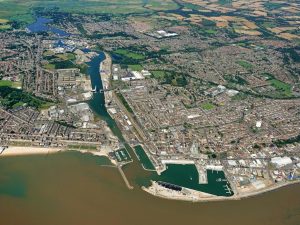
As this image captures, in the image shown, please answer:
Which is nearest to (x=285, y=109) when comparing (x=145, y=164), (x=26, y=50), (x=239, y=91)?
(x=239, y=91)

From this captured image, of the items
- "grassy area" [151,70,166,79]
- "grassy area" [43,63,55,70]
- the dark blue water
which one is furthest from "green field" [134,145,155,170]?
the dark blue water

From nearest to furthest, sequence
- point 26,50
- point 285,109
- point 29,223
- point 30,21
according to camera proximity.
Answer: point 29,223 < point 285,109 < point 26,50 < point 30,21

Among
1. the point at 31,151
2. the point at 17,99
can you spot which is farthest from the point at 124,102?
the point at 31,151

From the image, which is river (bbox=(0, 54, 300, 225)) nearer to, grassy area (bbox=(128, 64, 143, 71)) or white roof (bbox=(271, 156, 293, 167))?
white roof (bbox=(271, 156, 293, 167))

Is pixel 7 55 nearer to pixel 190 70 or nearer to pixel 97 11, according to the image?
pixel 190 70

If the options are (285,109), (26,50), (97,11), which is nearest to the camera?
(285,109)

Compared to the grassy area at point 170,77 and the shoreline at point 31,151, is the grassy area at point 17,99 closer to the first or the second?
the shoreline at point 31,151

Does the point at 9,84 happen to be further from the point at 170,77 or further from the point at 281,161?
the point at 281,161
